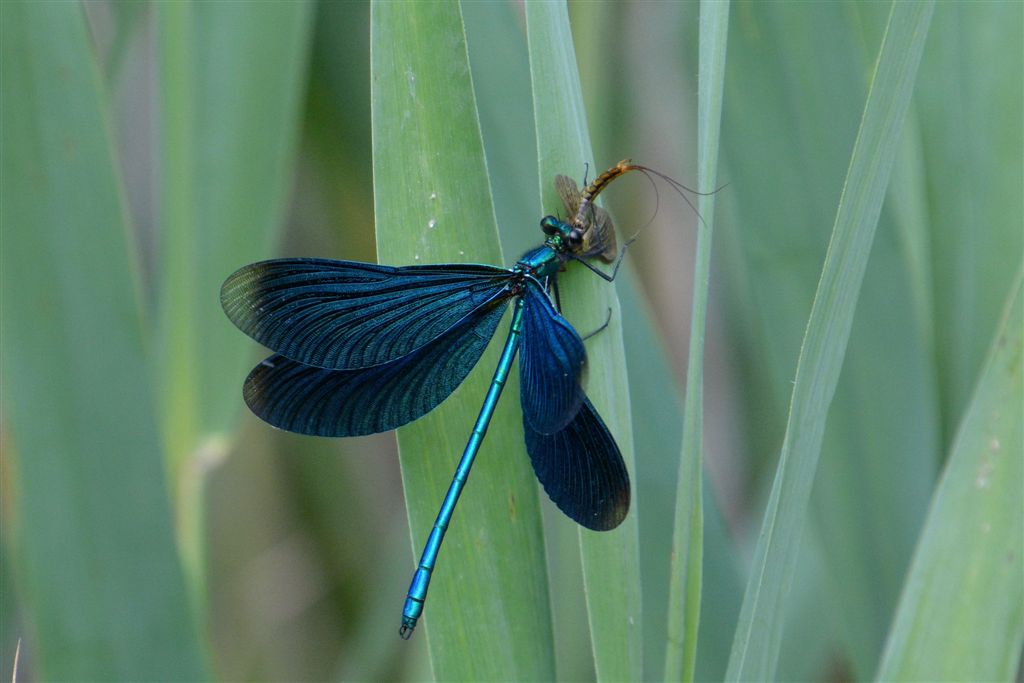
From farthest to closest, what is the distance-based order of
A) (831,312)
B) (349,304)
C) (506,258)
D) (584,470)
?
(506,258) < (349,304) < (584,470) < (831,312)

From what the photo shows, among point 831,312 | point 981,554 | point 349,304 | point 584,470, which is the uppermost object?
point 349,304

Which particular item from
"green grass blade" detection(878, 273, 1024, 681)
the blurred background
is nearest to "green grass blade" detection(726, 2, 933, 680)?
"green grass blade" detection(878, 273, 1024, 681)

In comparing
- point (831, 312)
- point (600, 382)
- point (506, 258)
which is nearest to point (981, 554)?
point (831, 312)

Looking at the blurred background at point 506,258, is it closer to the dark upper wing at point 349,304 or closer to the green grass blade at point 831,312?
the dark upper wing at point 349,304

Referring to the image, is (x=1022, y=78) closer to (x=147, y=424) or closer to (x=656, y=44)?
(x=656, y=44)

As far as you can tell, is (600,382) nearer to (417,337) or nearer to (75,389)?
(417,337)
